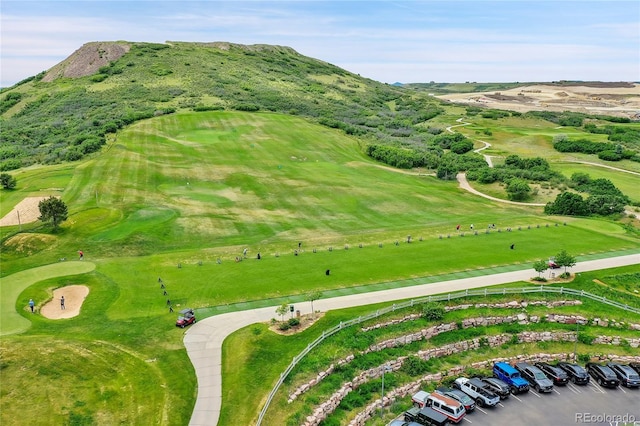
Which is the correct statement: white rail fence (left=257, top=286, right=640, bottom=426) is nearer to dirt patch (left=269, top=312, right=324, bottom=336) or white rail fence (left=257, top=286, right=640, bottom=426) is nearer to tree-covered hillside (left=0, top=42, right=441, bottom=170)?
dirt patch (left=269, top=312, right=324, bottom=336)

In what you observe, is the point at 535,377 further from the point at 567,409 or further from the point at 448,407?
the point at 448,407

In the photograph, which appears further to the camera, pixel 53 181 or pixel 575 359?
pixel 53 181

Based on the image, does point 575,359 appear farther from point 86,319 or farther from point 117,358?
point 86,319

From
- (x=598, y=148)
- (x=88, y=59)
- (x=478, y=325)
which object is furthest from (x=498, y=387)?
(x=88, y=59)

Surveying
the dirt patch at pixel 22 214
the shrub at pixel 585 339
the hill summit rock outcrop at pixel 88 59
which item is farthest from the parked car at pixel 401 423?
the hill summit rock outcrop at pixel 88 59

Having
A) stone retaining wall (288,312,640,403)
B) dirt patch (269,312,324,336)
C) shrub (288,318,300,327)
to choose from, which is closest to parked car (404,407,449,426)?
stone retaining wall (288,312,640,403)

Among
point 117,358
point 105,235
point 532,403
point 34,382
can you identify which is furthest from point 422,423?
point 105,235
